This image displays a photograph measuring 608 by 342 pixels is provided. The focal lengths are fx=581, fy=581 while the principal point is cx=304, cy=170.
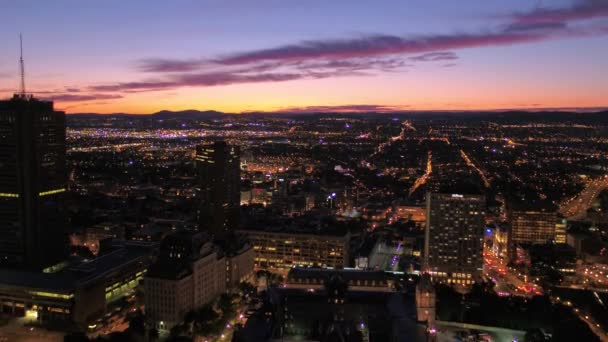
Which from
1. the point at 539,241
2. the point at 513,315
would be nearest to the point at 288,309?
the point at 513,315

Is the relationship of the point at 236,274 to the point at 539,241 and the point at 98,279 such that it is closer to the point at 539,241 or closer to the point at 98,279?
the point at 98,279

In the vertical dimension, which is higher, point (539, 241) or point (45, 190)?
point (45, 190)

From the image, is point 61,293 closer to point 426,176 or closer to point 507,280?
point 507,280

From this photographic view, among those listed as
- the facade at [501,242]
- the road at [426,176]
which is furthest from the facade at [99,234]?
the road at [426,176]

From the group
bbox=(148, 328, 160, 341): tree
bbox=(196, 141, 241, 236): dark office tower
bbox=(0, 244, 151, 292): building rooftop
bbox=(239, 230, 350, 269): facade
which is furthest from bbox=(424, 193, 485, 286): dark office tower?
bbox=(0, 244, 151, 292): building rooftop

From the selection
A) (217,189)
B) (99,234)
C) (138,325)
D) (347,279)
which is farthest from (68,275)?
(99,234)

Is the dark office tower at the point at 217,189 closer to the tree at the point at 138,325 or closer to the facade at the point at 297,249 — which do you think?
the facade at the point at 297,249

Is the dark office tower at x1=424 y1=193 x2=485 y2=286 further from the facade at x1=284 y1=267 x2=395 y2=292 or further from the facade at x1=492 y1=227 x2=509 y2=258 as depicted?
the facade at x1=492 y1=227 x2=509 y2=258
